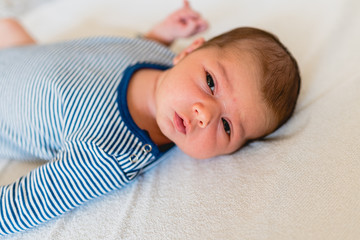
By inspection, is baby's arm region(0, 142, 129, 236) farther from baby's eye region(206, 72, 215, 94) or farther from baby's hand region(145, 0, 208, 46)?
baby's hand region(145, 0, 208, 46)

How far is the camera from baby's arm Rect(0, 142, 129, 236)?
0.75 m

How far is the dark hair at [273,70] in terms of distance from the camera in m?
0.78

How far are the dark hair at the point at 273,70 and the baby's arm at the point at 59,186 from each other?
39cm

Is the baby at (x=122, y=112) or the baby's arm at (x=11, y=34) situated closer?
the baby at (x=122, y=112)

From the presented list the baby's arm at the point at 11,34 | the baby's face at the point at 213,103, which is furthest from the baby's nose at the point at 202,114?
the baby's arm at the point at 11,34

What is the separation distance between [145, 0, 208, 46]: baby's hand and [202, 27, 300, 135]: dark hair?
30cm

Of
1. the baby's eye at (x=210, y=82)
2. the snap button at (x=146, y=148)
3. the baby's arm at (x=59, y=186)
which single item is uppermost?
the baby's eye at (x=210, y=82)

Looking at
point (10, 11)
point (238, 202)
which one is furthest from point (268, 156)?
point (10, 11)

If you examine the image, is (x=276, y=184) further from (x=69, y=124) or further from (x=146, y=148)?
(x=69, y=124)

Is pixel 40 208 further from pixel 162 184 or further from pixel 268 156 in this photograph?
pixel 268 156

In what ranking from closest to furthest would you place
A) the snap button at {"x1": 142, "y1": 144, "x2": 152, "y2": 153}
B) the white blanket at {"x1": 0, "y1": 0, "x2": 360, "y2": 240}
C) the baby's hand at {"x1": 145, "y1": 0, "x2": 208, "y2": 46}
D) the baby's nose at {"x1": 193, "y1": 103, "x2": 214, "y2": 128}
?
the white blanket at {"x1": 0, "y1": 0, "x2": 360, "y2": 240}, the baby's nose at {"x1": 193, "y1": 103, "x2": 214, "y2": 128}, the snap button at {"x1": 142, "y1": 144, "x2": 152, "y2": 153}, the baby's hand at {"x1": 145, "y1": 0, "x2": 208, "y2": 46}

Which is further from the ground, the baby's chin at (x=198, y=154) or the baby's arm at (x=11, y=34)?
the baby's arm at (x=11, y=34)

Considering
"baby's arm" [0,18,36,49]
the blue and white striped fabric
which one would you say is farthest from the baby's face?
"baby's arm" [0,18,36,49]

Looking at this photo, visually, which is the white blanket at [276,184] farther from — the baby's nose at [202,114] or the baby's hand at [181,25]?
the baby's hand at [181,25]
